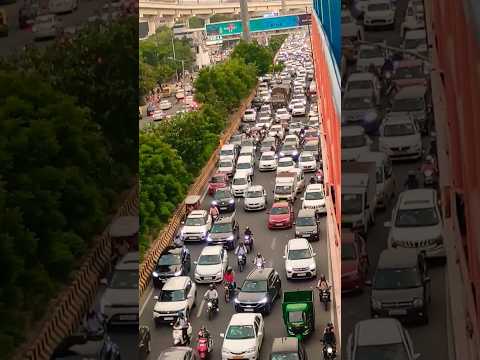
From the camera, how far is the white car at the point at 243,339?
3486 millimetres

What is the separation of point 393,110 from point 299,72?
5347 mm

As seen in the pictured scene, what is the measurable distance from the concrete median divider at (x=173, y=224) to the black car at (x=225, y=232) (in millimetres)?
204

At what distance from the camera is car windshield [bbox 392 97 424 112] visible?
193 cm

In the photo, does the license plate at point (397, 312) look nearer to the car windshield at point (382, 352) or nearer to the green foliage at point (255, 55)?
the car windshield at point (382, 352)

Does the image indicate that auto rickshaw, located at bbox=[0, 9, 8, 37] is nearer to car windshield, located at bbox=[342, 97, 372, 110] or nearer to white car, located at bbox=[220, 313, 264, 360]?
white car, located at bbox=[220, 313, 264, 360]

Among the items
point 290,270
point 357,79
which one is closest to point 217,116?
point 290,270

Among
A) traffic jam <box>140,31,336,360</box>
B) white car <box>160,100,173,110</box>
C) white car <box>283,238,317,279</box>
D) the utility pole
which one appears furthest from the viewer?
the utility pole

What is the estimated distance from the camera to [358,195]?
1964 mm

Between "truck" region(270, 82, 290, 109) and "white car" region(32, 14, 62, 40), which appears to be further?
"truck" region(270, 82, 290, 109)

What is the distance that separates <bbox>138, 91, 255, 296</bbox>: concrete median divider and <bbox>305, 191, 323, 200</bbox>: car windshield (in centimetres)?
62

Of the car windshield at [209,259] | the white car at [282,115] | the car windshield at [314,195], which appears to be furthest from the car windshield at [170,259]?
the white car at [282,115]

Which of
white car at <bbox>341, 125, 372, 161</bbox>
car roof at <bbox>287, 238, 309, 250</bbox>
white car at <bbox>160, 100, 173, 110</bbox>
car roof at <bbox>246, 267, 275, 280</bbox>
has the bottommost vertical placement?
car roof at <bbox>246, 267, 275, 280</bbox>

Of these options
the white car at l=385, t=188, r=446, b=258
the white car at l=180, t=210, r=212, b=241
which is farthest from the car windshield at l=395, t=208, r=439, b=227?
the white car at l=180, t=210, r=212, b=241

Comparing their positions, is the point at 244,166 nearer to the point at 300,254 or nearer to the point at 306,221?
the point at 306,221
